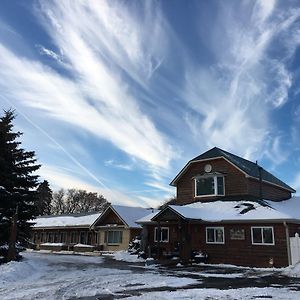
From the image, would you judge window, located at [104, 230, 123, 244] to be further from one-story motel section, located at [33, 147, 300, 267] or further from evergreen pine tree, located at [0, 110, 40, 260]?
evergreen pine tree, located at [0, 110, 40, 260]

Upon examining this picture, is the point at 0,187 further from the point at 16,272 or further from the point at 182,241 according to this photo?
the point at 182,241

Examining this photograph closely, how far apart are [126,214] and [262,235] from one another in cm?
1899

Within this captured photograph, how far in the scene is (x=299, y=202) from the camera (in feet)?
Result: 99.3

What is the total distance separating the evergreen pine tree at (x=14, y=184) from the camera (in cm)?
2153

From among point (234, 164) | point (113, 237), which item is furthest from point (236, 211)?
point (113, 237)

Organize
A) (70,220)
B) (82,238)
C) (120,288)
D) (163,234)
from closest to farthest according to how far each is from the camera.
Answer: (120,288) → (163,234) → (82,238) → (70,220)

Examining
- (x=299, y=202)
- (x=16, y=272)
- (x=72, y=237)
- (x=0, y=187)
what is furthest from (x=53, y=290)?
(x=72, y=237)

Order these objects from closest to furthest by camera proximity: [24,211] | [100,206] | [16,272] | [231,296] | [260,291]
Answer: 1. [231,296]
2. [260,291]
3. [16,272]
4. [24,211]
5. [100,206]

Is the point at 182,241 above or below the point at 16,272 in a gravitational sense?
above

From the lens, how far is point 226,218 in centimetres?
2447

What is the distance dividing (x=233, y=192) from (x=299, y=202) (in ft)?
19.6

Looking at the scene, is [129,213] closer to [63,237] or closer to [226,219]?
[63,237]

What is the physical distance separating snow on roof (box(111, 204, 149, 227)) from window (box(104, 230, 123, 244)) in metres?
1.58

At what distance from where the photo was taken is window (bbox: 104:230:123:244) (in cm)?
3916
